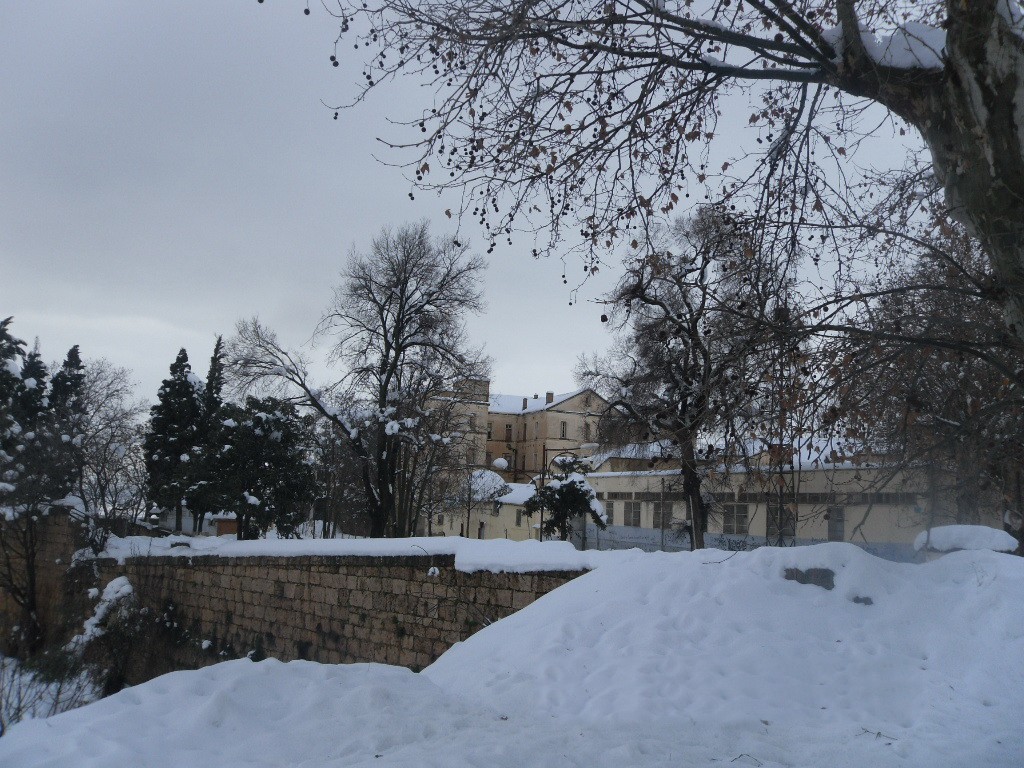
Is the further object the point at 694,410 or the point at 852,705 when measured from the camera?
the point at 694,410

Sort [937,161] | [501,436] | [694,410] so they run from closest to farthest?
[937,161] < [694,410] < [501,436]

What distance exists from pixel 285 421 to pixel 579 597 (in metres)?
17.8

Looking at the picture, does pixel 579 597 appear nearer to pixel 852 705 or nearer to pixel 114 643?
pixel 852 705

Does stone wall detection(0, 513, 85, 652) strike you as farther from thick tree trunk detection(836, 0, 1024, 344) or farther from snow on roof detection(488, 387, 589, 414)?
snow on roof detection(488, 387, 589, 414)

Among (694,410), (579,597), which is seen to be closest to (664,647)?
(579,597)

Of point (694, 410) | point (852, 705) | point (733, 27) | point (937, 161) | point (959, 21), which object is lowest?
point (852, 705)

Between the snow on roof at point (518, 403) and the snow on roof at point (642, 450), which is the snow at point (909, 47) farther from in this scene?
the snow on roof at point (518, 403)

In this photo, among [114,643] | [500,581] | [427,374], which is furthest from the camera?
[427,374]

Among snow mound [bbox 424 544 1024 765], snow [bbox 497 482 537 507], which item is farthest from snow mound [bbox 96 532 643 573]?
snow [bbox 497 482 537 507]

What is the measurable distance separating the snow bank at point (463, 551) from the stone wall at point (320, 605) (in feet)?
0.34

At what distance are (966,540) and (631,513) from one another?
2294 centimetres

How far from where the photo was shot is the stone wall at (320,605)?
9.51 m

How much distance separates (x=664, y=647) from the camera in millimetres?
5938

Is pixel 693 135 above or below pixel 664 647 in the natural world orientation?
above
